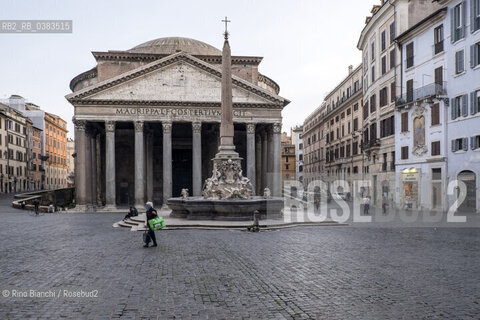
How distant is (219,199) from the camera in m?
19.1

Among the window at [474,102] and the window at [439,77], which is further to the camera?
the window at [439,77]

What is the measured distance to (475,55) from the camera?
23750mm

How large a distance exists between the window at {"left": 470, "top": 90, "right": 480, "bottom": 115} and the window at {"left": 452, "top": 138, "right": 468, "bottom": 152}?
1712 mm

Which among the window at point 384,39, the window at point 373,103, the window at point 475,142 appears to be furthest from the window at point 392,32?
the window at point 475,142

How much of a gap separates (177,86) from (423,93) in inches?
734

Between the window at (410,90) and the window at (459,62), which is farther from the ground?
the window at (459,62)

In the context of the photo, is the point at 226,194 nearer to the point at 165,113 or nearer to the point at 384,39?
the point at 165,113

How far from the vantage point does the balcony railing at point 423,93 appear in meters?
26.2

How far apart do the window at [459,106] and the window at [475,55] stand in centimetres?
182

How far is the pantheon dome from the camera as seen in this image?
46.6 metres

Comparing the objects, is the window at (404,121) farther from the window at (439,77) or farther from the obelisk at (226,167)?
the obelisk at (226,167)

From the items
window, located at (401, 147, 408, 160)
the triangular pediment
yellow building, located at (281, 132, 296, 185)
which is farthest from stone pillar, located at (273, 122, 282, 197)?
yellow building, located at (281, 132, 296, 185)

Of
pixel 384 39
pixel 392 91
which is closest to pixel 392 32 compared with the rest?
pixel 384 39

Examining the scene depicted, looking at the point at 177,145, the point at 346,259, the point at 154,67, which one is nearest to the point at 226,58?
the point at 346,259
